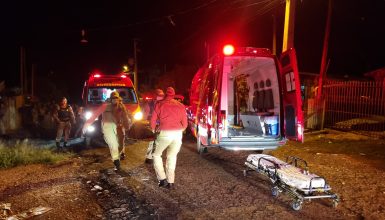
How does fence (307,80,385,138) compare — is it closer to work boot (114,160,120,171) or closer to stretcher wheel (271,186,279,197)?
stretcher wheel (271,186,279,197)

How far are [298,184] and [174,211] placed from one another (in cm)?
185

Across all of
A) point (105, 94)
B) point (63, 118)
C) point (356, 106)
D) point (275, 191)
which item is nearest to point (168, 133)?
point (275, 191)

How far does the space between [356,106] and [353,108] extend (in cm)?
20

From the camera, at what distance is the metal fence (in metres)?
11.8

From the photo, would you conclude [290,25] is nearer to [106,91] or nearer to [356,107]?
[356,107]

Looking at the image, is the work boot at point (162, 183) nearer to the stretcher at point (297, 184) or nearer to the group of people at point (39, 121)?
the stretcher at point (297, 184)

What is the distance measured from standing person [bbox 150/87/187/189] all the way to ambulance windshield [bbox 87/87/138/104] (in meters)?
6.00

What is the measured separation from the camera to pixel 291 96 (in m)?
7.83

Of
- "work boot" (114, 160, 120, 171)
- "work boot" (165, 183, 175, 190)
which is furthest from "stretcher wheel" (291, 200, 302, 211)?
"work boot" (114, 160, 120, 171)

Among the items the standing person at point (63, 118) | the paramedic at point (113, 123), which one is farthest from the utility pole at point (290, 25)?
the standing person at point (63, 118)

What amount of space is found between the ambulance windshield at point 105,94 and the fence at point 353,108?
7.08 m

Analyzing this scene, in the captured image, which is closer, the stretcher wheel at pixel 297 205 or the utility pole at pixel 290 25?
the stretcher wheel at pixel 297 205

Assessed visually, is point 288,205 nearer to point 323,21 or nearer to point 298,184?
point 298,184

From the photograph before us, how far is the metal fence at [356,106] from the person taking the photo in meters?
11.8
